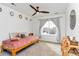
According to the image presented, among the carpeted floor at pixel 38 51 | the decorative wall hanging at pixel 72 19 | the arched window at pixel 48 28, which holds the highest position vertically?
the decorative wall hanging at pixel 72 19

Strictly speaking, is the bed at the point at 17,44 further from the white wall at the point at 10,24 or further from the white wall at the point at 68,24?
the white wall at the point at 68,24

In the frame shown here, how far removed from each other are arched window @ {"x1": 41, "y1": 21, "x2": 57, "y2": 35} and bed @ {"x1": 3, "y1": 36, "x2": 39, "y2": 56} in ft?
0.57

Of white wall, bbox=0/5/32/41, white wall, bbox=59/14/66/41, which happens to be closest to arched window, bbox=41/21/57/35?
white wall, bbox=59/14/66/41

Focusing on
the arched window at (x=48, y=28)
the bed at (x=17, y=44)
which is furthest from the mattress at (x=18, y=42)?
the arched window at (x=48, y=28)

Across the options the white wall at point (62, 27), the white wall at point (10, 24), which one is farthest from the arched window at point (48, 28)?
the white wall at point (10, 24)

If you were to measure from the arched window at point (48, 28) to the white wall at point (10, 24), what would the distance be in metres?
0.22

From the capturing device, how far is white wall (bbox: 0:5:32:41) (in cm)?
119

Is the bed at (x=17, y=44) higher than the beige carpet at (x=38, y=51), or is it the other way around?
the bed at (x=17, y=44)

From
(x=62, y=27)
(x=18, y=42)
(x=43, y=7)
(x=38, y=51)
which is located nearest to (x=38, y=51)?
(x=38, y=51)

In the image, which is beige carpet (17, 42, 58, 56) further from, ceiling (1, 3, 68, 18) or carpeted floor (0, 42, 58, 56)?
ceiling (1, 3, 68, 18)

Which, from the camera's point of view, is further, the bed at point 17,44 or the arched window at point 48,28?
the arched window at point 48,28

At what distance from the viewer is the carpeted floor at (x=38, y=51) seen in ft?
4.12

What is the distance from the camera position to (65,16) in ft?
4.06

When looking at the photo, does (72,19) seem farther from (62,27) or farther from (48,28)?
(48,28)
